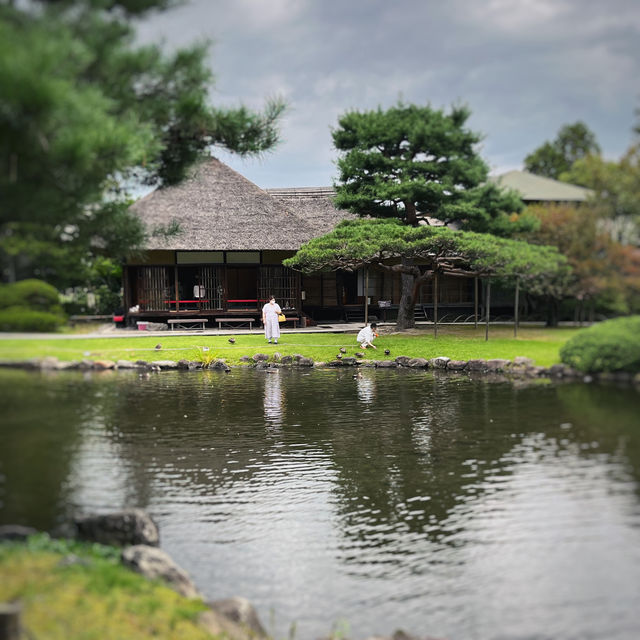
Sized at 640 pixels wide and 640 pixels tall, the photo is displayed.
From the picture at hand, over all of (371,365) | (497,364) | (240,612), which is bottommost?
(240,612)

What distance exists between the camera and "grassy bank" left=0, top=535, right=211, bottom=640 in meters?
4.49

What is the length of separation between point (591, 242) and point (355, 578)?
487 centimetres

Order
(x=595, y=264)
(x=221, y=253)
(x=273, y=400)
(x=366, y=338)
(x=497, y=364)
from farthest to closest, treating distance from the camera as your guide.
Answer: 1. (x=221, y=253)
2. (x=366, y=338)
3. (x=497, y=364)
4. (x=273, y=400)
5. (x=595, y=264)

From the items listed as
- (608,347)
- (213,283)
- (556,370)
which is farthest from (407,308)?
(608,347)

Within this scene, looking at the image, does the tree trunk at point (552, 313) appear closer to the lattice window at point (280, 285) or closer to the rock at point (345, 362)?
the rock at point (345, 362)

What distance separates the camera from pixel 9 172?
17.6ft

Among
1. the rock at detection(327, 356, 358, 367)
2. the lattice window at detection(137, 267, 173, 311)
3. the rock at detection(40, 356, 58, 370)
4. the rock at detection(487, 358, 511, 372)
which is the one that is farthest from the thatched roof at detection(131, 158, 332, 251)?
the rock at detection(40, 356, 58, 370)

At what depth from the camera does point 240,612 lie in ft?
15.9

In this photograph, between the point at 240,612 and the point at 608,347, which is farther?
the point at 608,347

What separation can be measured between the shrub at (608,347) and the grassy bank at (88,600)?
5070 millimetres

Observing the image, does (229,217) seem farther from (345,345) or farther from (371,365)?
(371,365)

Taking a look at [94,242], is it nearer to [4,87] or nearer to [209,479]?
[4,87]

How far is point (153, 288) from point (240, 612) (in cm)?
1785

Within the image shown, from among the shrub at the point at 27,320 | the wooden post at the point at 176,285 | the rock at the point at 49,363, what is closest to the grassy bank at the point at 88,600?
the shrub at the point at 27,320
